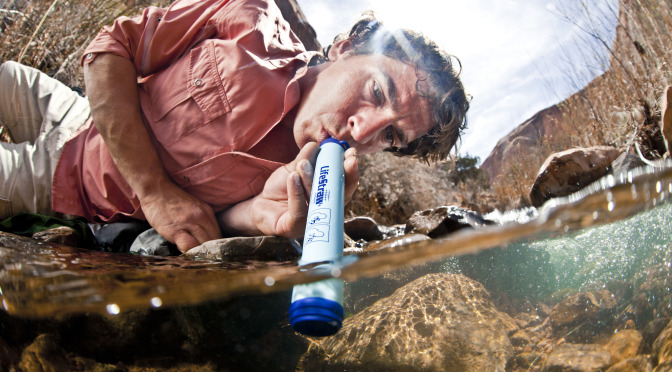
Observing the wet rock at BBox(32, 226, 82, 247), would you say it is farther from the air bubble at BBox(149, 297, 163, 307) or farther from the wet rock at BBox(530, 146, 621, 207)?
the wet rock at BBox(530, 146, 621, 207)

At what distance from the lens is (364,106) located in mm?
653

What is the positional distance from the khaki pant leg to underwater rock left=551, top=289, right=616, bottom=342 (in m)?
0.85

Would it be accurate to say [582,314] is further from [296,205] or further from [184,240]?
[184,240]

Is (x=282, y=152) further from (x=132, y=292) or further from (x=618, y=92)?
(x=618, y=92)

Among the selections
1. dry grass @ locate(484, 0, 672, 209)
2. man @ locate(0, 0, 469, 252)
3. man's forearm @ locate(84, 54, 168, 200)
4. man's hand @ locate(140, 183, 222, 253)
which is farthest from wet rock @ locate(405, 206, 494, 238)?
man's forearm @ locate(84, 54, 168, 200)

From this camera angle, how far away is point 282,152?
2.35 ft

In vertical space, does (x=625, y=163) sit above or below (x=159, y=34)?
below

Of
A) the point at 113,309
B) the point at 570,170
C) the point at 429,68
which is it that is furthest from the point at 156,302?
the point at 570,170

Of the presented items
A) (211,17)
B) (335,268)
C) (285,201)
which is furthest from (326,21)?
(335,268)

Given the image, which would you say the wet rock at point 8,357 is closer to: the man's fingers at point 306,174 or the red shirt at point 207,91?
the man's fingers at point 306,174

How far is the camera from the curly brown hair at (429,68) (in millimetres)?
697

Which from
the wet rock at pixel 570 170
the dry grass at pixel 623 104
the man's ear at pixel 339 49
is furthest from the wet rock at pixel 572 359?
the dry grass at pixel 623 104

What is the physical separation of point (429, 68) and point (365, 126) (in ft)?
0.59

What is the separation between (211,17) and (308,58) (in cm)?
18
